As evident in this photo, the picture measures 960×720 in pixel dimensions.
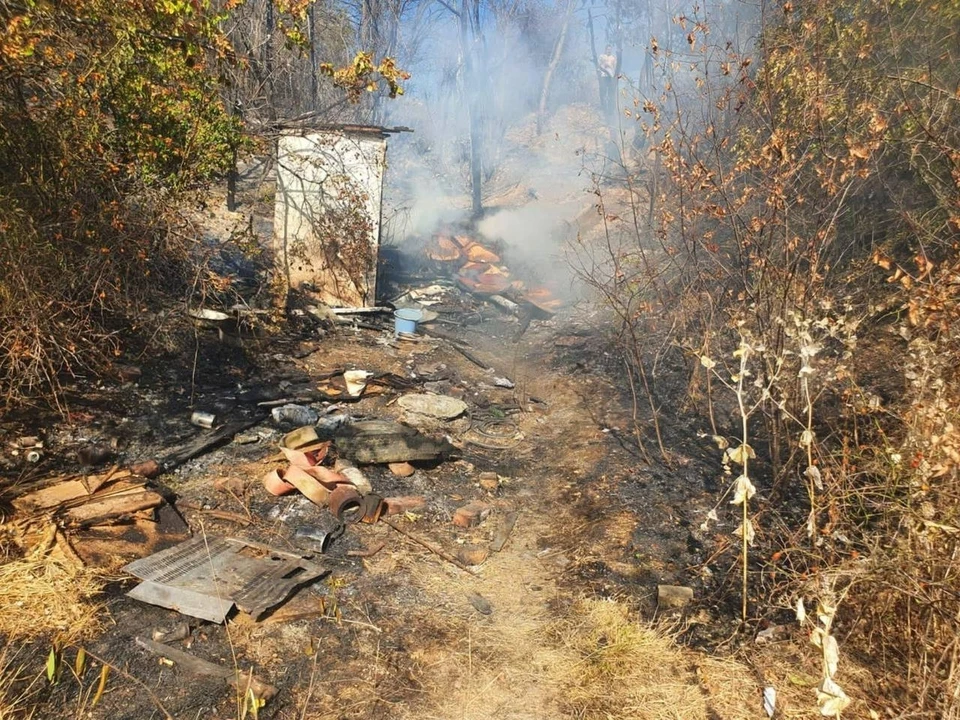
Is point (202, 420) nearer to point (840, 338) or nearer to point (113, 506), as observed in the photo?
point (113, 506)

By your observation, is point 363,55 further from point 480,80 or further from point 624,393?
point 480,80

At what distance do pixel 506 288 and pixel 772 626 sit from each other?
9080 millimetres

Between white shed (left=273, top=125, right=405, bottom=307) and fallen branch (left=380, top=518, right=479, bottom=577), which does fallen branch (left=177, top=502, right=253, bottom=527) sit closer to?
fallen branch (left=380, top=518, right=479, bottom=577)

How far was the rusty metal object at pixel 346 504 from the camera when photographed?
4.38m

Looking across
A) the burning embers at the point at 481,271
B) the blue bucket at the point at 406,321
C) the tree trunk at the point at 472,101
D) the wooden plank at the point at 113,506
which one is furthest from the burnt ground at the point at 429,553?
the tree trunk at the point at 472,101

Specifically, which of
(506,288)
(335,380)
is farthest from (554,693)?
(506,288)

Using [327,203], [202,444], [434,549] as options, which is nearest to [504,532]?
[434,549]

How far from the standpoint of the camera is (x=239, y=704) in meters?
2.68

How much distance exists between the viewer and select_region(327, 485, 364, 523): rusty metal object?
438cm

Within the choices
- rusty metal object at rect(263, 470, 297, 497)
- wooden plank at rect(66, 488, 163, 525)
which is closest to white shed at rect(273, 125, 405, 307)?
rusty metal object at rect(263, 470, 297, 497)

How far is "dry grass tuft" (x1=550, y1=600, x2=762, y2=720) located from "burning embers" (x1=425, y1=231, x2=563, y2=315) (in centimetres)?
749

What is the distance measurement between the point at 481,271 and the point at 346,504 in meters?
8.72

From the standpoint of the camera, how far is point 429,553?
419 cm

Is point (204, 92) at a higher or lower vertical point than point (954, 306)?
higher
